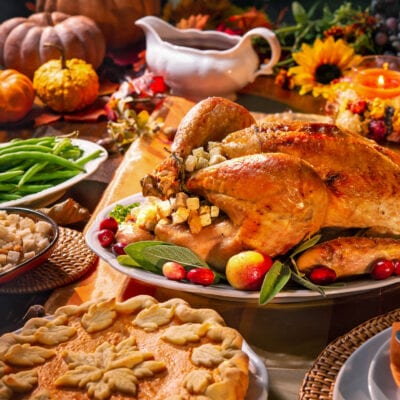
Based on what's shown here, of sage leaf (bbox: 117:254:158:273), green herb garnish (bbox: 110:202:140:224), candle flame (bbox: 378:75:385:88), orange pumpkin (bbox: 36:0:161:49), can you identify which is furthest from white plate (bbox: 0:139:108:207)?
orange pumpkin (bbox: 36:0:161:49)

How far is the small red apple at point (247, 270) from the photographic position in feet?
4.58

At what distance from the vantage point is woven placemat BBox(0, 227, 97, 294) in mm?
1542

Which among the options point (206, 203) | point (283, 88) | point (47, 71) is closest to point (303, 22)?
point (283, 88)

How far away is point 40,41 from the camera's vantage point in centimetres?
312

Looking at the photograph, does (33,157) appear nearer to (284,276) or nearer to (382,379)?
(284,276)

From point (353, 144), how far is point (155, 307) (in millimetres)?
642

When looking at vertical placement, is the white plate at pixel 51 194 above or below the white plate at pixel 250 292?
below

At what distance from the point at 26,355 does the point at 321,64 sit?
7.44 feet

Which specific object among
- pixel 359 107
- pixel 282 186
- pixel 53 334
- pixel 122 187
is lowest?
pixel 122 187

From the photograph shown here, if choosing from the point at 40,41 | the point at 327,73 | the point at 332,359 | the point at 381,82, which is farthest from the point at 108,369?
the point at 40,41

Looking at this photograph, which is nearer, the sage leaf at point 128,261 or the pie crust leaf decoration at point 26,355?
the pie crust leaf decoration at point 26,355

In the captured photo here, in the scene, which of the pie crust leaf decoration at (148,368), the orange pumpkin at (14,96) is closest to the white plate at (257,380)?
the pie crust leaf decoration at (148,368)

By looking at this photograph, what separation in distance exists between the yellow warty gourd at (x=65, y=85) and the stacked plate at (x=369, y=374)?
1938mm

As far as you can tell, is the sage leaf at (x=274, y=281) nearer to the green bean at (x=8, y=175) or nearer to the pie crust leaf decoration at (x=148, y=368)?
the pie crust leaf decoration at (x=148, y=368)
